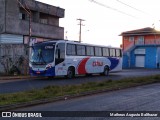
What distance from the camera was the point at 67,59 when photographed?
28500 mm

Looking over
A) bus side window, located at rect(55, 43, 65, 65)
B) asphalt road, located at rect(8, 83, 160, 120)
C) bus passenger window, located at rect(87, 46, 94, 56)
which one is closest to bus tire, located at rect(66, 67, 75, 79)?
bus side window, located at rect(55, 43, 65, 65)

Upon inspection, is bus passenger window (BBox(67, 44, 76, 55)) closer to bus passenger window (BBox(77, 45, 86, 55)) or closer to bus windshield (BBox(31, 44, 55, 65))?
bus passenger window (BBox(77, 45, 86, 55))

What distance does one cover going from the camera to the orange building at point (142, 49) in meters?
71.0

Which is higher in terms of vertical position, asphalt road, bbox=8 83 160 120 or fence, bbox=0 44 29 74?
fence, bbox=0 44 29 74

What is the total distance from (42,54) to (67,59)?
2.19 m

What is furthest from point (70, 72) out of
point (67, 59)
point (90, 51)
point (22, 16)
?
point (22, 16)

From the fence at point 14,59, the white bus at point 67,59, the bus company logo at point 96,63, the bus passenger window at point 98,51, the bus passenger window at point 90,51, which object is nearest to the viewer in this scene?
the white bus at point 67,59

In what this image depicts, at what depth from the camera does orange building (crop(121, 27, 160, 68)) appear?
7104cm

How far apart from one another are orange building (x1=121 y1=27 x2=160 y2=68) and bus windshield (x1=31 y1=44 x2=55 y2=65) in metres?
46.4

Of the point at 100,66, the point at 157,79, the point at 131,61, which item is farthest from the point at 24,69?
the point at 131,61

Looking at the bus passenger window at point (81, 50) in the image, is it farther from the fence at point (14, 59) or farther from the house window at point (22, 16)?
the house window at point (22, 16)

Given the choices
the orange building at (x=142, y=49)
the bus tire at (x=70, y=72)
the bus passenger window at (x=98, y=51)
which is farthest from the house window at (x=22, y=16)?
the orange building at (x=142, y=49)

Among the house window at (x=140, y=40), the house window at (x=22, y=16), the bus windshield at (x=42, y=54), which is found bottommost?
the bus windshield at (x=42, y=54)

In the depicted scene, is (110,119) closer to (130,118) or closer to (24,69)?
(130,118)
